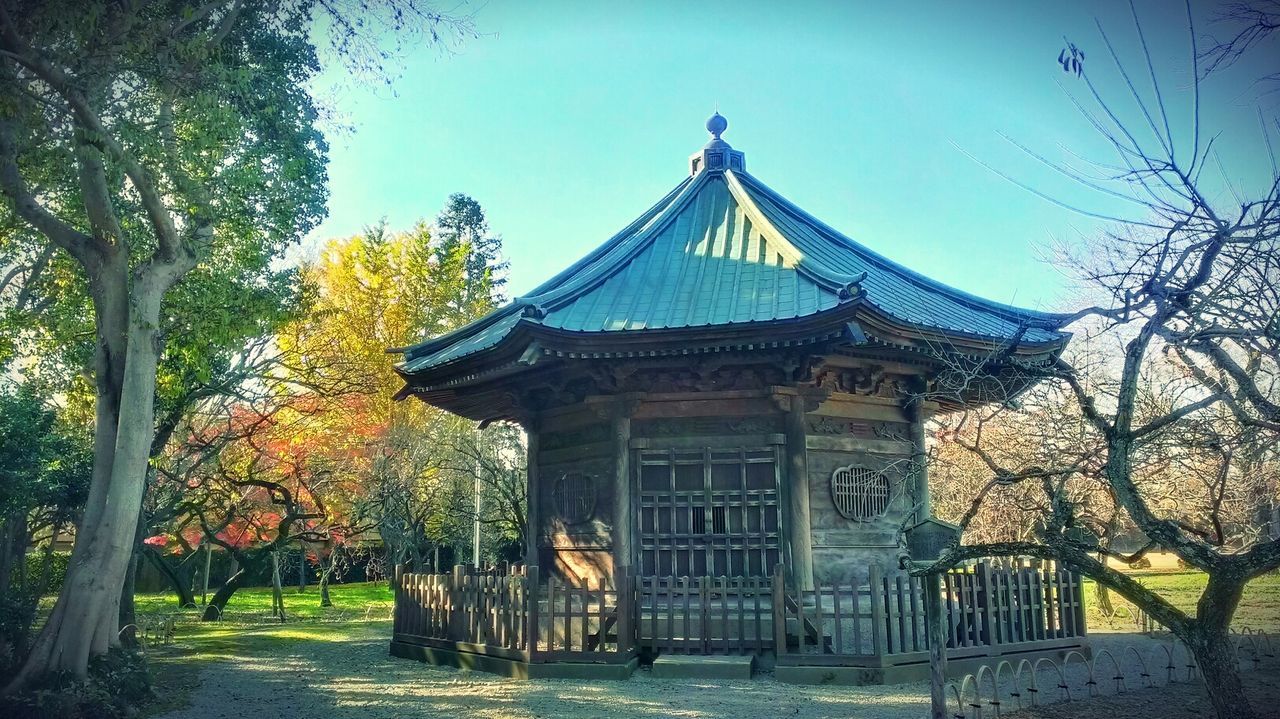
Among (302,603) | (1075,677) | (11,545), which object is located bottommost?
(302,603)

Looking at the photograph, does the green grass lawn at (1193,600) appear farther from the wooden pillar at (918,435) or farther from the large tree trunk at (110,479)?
the large tree trunk at (110,479)

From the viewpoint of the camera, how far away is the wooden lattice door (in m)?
11.5

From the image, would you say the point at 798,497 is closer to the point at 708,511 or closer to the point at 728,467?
the point at 728,467

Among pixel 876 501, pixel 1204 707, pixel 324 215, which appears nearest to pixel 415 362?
pixel 324 215

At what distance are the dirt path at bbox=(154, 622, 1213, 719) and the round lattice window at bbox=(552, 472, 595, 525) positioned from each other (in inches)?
109

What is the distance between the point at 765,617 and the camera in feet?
34.1

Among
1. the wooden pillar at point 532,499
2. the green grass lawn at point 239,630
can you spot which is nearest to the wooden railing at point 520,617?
the wooden pillar at point 532,499

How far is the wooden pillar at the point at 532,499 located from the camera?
1305 centimetres

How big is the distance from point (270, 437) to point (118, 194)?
1360 cm

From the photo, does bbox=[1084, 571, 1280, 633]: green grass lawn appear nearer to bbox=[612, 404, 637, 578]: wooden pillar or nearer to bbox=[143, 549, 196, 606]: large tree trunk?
bbox=[612, 404, 637, 578]: wooden pillar

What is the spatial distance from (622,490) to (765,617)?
2601mm

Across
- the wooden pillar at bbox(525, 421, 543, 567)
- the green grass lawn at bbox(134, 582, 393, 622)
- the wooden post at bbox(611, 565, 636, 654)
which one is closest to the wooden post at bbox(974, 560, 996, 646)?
the wooden post at bbox(611, 565, 636, 654)

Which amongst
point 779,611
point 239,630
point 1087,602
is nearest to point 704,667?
point 779,611

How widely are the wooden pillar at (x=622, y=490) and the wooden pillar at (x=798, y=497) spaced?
2.21 metres
